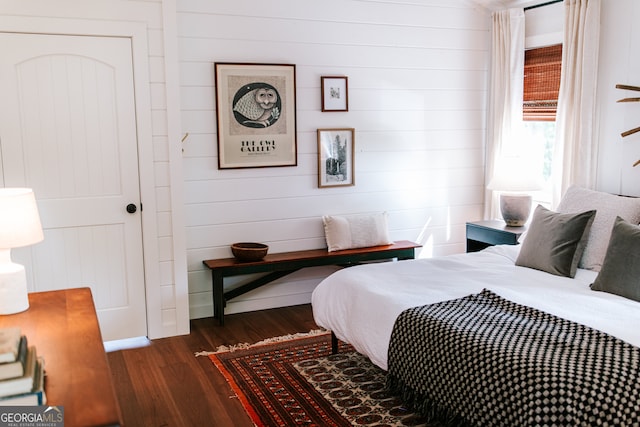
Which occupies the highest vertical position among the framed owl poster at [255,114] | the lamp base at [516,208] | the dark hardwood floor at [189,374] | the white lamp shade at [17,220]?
the framed owl poster at [255,114]

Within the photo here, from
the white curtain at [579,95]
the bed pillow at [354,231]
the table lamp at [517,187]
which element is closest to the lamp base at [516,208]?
the table lamp at [517,187]

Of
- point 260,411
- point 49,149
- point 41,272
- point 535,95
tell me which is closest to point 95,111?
point 49,149

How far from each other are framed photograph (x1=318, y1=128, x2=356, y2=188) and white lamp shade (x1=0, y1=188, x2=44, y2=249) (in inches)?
99.3

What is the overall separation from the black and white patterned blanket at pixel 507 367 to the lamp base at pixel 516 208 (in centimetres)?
169

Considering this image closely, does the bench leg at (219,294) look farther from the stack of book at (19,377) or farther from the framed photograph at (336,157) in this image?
the stack of book at (19,377)

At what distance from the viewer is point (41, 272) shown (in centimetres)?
388

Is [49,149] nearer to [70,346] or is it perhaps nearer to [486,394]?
[70,346]

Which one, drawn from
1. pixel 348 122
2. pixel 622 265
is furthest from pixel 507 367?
pixel 348 122

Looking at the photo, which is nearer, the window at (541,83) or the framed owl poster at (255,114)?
the framed owl poster at (255,114)

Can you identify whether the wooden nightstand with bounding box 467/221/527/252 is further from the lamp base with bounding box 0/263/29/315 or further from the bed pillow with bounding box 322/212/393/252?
the lamp base with bounding box 0/263/29/315

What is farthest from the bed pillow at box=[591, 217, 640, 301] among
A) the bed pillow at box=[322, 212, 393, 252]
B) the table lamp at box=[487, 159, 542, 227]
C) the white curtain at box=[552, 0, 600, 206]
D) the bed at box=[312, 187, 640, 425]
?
the bed pillow at box=[322, 212, 393, 252]

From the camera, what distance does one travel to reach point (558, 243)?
3.57 meters

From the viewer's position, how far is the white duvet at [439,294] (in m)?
2.89

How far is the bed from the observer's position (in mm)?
2188
